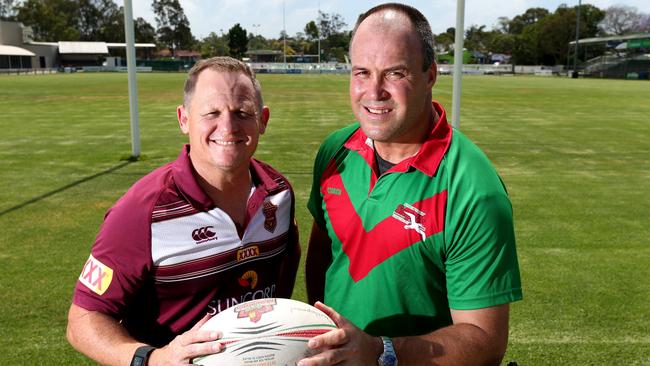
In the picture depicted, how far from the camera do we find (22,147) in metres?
13.3

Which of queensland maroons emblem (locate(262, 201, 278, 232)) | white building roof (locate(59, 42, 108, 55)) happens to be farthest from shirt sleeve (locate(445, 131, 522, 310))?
white building roof (locate(59, 42, 108, 55))

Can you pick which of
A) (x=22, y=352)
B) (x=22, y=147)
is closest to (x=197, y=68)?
(x=22, y=352)

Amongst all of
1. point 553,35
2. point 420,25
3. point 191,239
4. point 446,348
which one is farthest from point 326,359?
point 553,35

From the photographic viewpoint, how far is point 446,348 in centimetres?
202

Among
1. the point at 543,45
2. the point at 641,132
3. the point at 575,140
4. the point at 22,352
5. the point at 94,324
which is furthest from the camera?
the point at 543,45

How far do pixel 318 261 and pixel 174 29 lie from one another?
12248cm

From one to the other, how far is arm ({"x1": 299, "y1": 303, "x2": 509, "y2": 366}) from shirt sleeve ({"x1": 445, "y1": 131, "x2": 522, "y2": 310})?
0.20 ft

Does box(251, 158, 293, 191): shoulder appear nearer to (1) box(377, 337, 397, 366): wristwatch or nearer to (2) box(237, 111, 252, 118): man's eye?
(2) box(237, 111, 252, 118): man's eye

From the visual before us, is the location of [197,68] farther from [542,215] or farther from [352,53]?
[542,215]

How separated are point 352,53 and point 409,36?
0.25 metres

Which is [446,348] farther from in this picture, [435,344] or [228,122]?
[228,122]

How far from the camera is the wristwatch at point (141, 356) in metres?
1.95

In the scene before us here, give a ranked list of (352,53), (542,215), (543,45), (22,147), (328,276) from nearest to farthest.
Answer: (352,53), (328,276), (542,215), (22,147), (543,45)

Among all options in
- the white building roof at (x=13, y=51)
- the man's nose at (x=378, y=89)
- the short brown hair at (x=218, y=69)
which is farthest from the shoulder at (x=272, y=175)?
the white building roof at (x=13, y=51)
